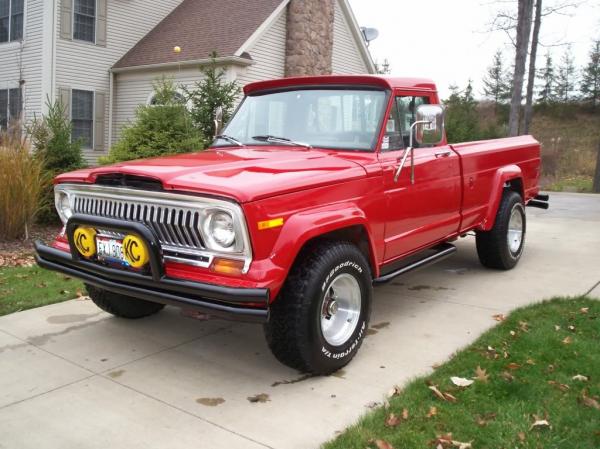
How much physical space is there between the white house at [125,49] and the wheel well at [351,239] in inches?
441

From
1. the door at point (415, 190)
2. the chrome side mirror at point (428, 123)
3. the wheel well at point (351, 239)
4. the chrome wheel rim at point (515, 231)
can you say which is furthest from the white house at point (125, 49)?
the wheel well at point (351, 239)

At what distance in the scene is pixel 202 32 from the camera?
52.9ft

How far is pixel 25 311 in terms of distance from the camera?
4984 millimetres

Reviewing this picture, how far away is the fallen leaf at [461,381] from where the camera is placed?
3.48 m

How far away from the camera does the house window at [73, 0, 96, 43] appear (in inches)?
610

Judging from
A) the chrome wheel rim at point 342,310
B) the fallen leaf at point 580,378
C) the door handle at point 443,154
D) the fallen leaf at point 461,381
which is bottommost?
the fallen leaf at point 461,381

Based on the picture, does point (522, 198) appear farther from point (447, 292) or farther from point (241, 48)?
point (241, 48)

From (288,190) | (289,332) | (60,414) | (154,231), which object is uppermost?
(288,190)

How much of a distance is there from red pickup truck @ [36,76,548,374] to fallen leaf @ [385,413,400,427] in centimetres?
59

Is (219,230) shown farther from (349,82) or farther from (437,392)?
(349,82)

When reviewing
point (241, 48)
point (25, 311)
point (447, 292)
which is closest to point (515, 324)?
point (447, 292)

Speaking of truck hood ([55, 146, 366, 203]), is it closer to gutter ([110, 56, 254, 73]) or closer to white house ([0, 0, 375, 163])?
gutter ([110, 56, 254, 73])

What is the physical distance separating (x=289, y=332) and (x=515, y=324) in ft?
6.94

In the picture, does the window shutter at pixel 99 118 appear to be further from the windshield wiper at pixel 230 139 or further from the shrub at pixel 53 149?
the windshield wiper at pixel 230 139
